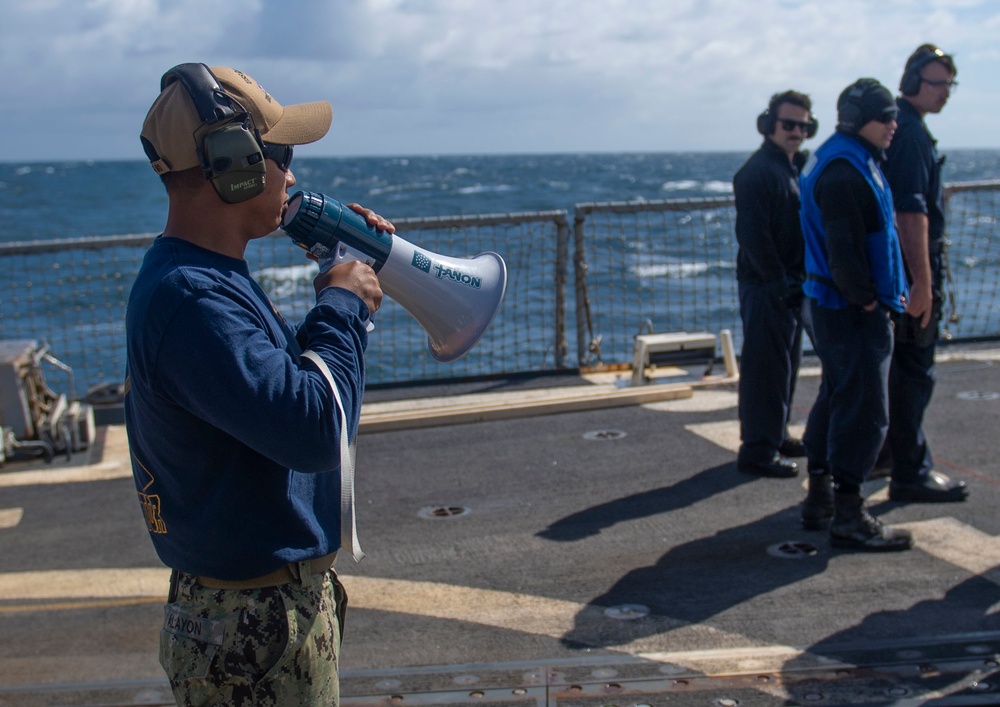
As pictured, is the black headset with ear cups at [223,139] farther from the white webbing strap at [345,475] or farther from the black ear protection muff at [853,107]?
the black ear protection muff at [853,107]

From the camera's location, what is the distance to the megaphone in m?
2.43

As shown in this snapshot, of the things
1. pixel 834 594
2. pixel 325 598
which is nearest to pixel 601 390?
pixel 834 594

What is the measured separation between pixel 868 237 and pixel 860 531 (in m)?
1.36

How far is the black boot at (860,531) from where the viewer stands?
16.5ft

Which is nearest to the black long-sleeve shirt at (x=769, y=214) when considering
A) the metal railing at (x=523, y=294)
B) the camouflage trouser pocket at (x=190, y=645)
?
the metal railing at (x=523, y=294)

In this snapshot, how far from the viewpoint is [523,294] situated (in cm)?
2095

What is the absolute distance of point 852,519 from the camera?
5074mm

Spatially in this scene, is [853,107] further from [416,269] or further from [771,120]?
[416,269]

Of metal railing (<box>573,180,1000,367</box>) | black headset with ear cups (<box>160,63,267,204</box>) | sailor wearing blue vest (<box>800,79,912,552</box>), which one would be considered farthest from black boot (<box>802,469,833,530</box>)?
black headset with ear cups (<box>160,63,267,204</box>)

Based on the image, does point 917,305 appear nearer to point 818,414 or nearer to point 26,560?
point 818,414

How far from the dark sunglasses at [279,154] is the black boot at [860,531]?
143 inches

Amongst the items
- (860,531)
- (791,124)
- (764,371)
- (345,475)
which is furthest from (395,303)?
(345,475)

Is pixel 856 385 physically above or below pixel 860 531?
above

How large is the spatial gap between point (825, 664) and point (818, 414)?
1747 mm
